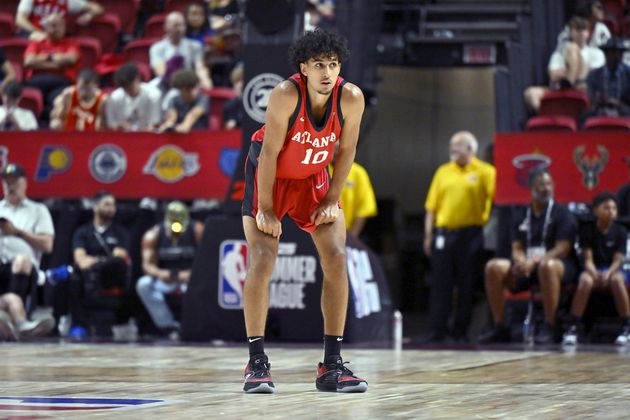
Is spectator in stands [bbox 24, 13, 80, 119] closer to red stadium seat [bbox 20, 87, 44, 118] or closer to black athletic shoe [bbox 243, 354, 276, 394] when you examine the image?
red stadium seat [bbox 20, 87, 44, 118]

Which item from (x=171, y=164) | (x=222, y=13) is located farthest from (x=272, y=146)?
(x=222, y=13)

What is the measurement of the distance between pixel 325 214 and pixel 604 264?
5.48 meters

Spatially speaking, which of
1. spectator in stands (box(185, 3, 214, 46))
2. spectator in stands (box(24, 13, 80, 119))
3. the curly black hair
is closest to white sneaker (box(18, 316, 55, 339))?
spectator in stands (box(24, 13, 80, 119))

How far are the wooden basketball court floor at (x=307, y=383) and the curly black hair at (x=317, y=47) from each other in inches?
57.7

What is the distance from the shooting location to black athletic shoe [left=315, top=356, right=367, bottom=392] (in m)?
5.38

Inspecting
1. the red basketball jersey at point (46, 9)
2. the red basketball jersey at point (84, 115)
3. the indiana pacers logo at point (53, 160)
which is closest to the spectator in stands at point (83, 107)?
the red basketball jersey at point (84, 115)

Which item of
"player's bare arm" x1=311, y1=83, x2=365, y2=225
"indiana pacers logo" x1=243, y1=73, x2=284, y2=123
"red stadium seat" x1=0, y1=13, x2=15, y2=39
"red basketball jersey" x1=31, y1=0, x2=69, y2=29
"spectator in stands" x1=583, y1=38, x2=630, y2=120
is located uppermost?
"red basketball jersey" x1=31, y1=0, x2=69, y2=29

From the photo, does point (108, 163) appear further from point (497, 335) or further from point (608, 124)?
point (608, 124)

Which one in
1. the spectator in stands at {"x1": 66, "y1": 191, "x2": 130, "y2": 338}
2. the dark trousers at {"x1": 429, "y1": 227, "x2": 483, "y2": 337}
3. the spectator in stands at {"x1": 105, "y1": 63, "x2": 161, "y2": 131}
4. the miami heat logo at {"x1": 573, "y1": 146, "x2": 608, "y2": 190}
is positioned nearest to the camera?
the miami heat logo at {"x1": 573, "y1": 146, "x2": 608, "y2": 190}

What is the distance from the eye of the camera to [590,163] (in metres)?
10.7

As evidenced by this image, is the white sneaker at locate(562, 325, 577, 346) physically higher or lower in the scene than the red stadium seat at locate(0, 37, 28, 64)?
lower

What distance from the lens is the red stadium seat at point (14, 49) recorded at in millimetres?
14273

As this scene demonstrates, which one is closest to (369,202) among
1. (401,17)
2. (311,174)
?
(401,17)

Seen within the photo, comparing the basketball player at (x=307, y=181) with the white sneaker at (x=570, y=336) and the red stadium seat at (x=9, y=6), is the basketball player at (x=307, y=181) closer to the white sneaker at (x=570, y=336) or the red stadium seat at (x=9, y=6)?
the white sneaker at (x=570, y=336)
